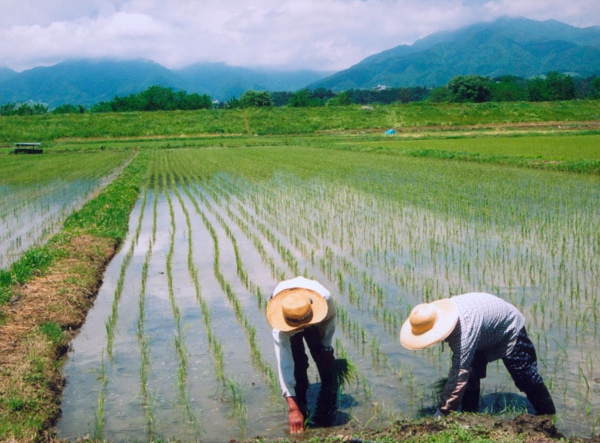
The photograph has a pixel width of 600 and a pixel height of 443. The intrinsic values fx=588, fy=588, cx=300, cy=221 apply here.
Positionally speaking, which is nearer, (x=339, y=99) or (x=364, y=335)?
(x=364, y=335)

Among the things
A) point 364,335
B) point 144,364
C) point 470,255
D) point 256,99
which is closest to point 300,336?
point 364,335

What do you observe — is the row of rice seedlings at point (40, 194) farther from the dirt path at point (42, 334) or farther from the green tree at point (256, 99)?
the green tree at point (256, 99)

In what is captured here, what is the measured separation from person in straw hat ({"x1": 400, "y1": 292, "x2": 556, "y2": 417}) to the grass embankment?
2.25 m

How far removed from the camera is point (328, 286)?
246 inches

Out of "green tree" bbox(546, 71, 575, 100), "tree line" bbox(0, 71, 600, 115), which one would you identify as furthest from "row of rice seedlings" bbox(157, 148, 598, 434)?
"green tree" bbox(546, 71, 575, 100)

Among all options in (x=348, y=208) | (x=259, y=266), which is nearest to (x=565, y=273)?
(x=259, y=266)

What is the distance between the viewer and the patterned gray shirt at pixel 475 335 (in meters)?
3.17

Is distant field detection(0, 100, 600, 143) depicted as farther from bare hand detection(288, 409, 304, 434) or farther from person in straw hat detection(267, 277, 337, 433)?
bare hand detection(288, 409, 304, 434)

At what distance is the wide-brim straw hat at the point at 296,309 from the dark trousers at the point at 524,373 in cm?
99

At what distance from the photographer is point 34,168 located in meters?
22.7

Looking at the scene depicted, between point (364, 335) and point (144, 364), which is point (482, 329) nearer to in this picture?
point (364, 335)

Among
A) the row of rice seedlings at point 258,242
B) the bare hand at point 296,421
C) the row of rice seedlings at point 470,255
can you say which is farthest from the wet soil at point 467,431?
the row of rice seedlings at point 258,242

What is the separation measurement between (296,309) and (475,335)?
3.23ft

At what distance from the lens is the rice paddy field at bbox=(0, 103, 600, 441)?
371 cm
